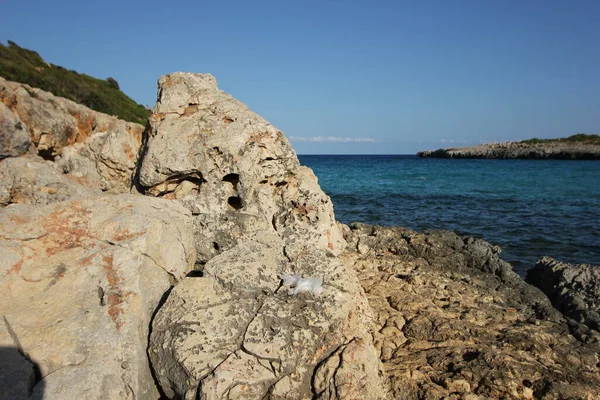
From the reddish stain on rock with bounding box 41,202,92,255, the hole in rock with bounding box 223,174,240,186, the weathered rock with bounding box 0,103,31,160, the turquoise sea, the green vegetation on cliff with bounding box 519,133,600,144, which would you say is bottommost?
the turquoise sea

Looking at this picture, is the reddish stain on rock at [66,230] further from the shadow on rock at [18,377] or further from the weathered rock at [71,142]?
the weathered rock at [71,142]

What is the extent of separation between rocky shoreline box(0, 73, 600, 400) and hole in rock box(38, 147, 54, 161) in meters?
7.22

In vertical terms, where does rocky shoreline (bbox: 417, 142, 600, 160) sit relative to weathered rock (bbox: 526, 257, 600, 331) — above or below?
→ above

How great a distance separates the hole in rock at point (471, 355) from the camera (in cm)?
452

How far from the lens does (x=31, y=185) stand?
809 cm

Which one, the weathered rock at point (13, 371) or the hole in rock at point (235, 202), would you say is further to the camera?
the hole in rock at point (235, 202)

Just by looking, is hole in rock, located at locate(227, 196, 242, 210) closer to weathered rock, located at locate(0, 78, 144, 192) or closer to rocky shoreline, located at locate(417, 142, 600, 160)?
weathered rock, located at locate(0, 78, 144, 192)

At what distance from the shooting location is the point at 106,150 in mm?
14055

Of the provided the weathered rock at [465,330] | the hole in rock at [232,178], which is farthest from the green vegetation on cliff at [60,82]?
the weathered rock at [465,330]

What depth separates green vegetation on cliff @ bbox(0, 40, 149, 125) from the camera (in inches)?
1193

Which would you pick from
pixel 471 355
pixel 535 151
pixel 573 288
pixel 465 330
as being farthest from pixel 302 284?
pixel 535 151

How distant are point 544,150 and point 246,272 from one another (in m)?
88.1

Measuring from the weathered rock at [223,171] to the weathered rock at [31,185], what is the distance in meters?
2.65

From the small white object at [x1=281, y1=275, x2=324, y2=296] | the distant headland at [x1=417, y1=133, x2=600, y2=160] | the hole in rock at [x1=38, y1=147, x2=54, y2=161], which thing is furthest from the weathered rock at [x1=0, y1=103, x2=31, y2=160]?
the distant headland at [x1=417, y1=133, x2=600, y2=160]
